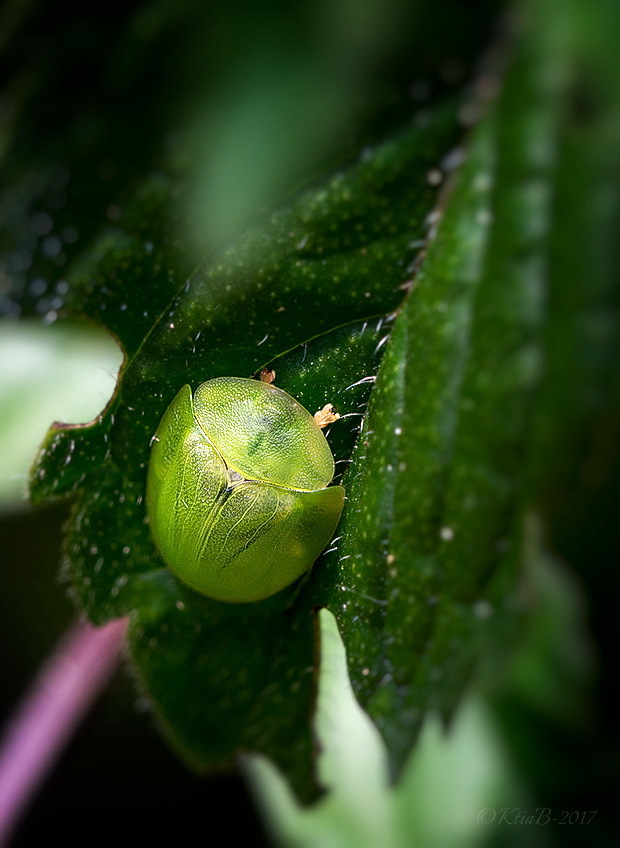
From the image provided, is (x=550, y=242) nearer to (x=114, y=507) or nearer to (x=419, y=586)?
(x=419, y=586)

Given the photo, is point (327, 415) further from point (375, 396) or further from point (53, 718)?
point (53, 718)

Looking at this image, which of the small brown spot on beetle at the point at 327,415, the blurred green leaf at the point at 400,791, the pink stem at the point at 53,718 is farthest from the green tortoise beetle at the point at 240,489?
the pink stem at the point at 53,718

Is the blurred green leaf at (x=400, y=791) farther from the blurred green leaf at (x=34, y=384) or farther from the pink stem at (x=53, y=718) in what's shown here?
the blurred green leaf at (x=34, y=384)

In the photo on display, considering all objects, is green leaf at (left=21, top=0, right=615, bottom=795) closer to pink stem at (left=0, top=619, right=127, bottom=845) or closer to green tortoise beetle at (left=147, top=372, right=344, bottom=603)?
green tortoise beetle at (left=147, top=372, right=344, bottom=603)

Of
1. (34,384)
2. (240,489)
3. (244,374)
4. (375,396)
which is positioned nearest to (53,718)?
(34,384)

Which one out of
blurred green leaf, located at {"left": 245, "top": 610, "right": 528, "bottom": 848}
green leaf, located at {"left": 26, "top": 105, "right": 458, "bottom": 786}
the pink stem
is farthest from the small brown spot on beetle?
the pink stem

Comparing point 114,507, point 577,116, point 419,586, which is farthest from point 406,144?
point 114,507
